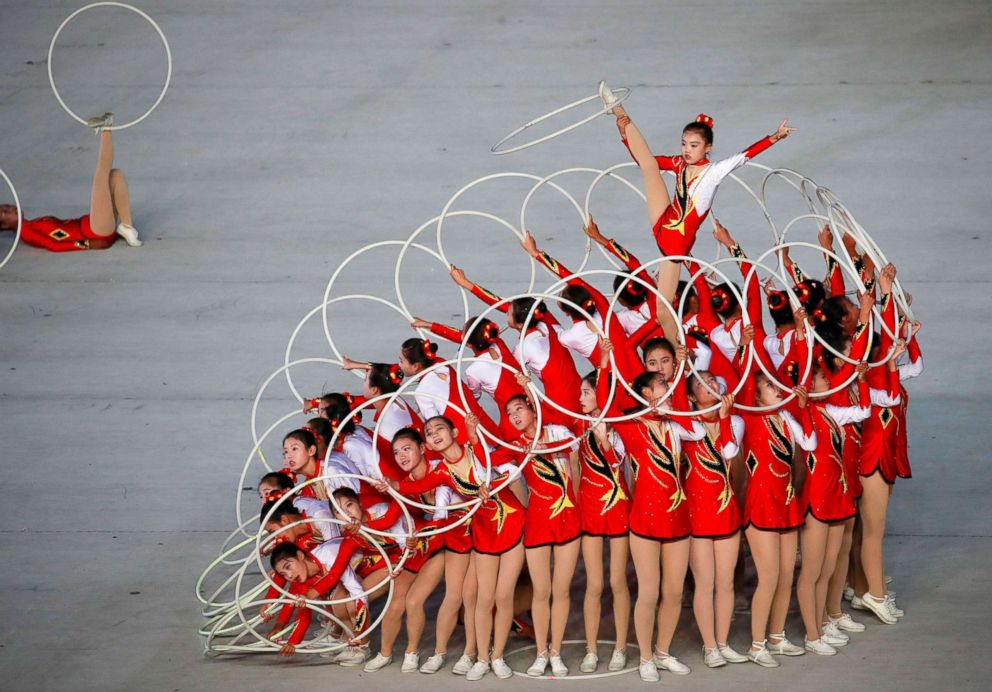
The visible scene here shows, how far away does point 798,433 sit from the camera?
6402mm

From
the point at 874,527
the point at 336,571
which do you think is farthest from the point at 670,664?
the point at 336,571

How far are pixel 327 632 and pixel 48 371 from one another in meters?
4.02

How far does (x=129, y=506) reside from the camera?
8.09 meters

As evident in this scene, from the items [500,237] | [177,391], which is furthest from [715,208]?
[177,391]

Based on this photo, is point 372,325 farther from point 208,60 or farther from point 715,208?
point 208,60

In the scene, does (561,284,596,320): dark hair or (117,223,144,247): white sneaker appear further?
(117,223,144,247): white sneaker

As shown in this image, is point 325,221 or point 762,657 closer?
point 762,657

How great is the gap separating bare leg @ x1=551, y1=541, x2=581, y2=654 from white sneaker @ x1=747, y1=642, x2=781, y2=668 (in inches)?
37.0

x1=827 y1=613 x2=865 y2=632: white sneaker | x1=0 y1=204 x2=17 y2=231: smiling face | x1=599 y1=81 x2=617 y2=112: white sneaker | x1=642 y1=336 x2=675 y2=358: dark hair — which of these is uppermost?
x1=599 y1=81 x2=617 y2=112: white sneaker

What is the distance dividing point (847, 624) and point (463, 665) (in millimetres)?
1996

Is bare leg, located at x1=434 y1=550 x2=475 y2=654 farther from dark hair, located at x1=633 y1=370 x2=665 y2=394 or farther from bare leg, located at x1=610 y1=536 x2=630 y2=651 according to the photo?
dark hair, located at x1=633 y1=370 x2=665 y2=394

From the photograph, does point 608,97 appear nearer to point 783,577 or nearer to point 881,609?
point 783,577

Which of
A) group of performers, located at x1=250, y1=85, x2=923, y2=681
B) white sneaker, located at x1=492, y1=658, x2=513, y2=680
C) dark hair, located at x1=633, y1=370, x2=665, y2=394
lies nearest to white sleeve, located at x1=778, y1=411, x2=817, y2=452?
group of performers, located at x1=250, y1=85, x2=923, y2=681

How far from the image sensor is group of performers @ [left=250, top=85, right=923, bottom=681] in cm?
634
